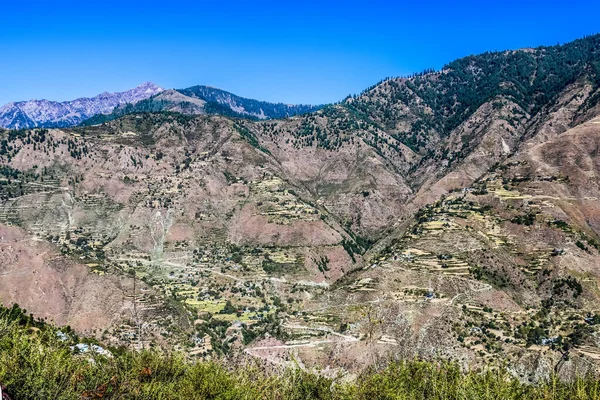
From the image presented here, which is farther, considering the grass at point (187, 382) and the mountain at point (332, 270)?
the mountain at point (332, 270)

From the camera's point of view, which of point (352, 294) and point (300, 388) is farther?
point (352, 294)

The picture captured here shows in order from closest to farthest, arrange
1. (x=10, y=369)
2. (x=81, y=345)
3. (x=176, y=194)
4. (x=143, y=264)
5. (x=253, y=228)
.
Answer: (x=10, y=369)
(x=81, y=345)
(x=143, y=264)
(x=253, y=228)
(x=176, y=194)

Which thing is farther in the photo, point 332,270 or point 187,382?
point 332,270

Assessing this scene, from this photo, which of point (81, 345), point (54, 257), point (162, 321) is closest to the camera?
point (81, 345)

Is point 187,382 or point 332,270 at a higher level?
point 187,382

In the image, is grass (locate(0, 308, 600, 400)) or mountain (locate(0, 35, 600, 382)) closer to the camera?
grass (locate(0, 308, 600, 400))

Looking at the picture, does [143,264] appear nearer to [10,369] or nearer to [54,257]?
[54,257]

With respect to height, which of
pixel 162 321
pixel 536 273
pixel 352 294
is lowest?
pixel 162 321

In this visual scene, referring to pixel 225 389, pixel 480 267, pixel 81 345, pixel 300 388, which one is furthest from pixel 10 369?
pixel 480 267
